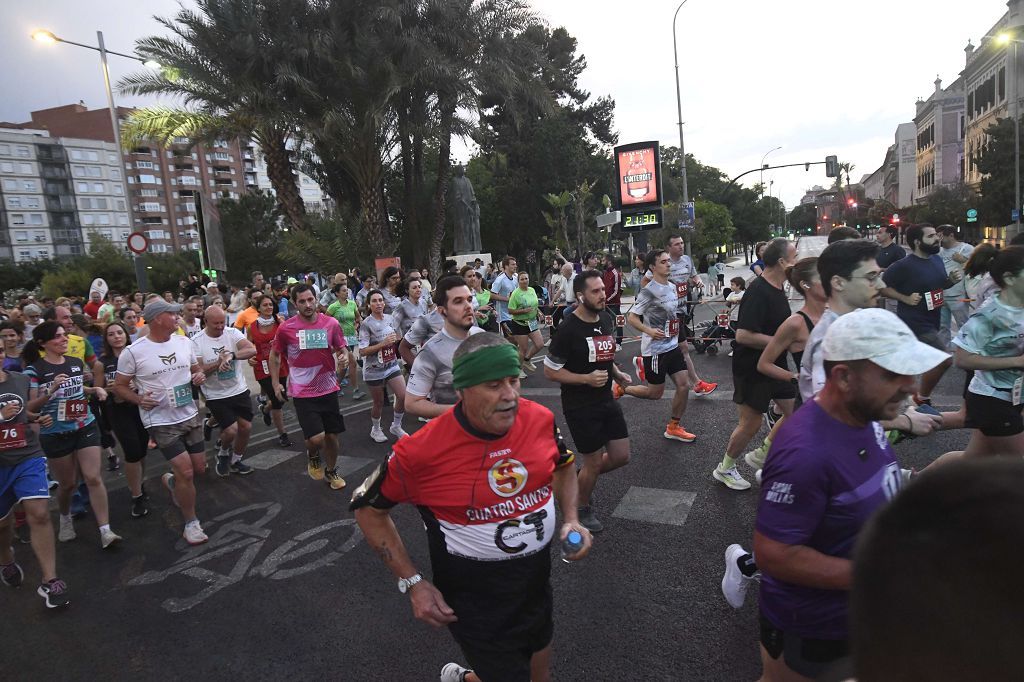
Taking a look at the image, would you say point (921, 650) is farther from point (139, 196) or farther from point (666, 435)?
point (139, 196)

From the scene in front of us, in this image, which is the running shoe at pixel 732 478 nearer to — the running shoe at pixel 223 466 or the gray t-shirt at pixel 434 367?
the gray t-shirt at pixel 434 367

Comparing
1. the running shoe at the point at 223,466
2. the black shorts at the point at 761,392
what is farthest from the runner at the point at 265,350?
the black shorts at the point at 761,392

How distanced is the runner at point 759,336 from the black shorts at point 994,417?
1.38 metres

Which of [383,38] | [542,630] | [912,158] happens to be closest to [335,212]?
[383,38]

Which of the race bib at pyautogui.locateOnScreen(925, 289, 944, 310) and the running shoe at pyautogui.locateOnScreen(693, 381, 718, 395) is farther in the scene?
Answer: the running shoe at pyautogui.locateOnScreen(693, 381, 718, 395)

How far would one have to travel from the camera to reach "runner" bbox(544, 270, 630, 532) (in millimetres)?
4680

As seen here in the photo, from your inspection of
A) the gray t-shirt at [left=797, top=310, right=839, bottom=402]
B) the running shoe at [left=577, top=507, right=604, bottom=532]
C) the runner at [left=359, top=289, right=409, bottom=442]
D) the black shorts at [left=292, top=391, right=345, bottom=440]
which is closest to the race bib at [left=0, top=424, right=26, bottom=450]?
the black shorts at [left=292, top=391, right=345, bottom=440]

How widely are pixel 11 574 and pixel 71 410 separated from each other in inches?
52.2

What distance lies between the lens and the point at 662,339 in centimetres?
662

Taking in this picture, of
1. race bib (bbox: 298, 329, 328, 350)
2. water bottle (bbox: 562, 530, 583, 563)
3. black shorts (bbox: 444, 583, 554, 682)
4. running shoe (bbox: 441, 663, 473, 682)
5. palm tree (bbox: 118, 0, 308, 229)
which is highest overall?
palm tree (bbox: 118, 0, 308, 229)

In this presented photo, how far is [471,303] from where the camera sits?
4902 mm

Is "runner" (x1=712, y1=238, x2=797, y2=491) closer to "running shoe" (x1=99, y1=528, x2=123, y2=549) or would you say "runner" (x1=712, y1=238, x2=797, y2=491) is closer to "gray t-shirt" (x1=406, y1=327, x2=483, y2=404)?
"gray t-shirt" (x1=406, y1=327, x2=483, y2=404)

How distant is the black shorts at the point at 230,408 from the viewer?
6781 millimetres

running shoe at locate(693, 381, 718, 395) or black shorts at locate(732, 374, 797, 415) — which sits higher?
black shorts at locate(732, 374, 797, 415)
